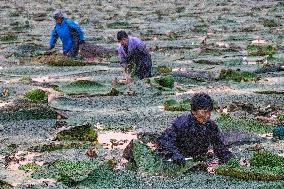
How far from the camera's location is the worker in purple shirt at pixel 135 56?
11.5 meters

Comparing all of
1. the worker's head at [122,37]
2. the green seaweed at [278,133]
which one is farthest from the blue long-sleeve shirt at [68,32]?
the green seaweed at [278,133]

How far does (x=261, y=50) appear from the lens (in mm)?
15312

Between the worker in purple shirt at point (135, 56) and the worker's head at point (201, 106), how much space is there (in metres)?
5.08

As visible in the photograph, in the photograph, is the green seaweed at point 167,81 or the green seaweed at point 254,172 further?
A: the green seaweed at point 167,81

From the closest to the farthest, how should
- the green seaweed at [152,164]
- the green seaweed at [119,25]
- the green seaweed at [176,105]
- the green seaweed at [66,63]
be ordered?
the green seaweed at [152,164] < the green seaweed at [176,105] < the green seaweed at [66,63] < the green seaweed at [119,25]

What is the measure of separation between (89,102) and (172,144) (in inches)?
147

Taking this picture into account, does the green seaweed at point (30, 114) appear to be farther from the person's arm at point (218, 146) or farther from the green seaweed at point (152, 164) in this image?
the person's arm at point (218, 146)

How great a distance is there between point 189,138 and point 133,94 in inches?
162

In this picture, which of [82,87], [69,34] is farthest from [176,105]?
[69,34]

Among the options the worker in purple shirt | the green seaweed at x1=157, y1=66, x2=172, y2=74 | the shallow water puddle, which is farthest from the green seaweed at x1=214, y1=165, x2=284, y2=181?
the green seaweed at x1=157, y1=66, x2=172, y2=74

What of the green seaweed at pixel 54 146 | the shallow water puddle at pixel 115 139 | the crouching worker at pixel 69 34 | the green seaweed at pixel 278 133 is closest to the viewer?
the green seaweed at pixel 54 146

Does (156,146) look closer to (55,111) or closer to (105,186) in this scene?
(105,186)

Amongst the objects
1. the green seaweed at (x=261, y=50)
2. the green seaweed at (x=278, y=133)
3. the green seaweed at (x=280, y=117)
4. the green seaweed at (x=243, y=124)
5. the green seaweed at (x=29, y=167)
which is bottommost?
the green seaweed at (x=261, y=50)

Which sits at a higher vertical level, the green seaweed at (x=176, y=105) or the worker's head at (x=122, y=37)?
the worker's head at (x=122, y=37)
